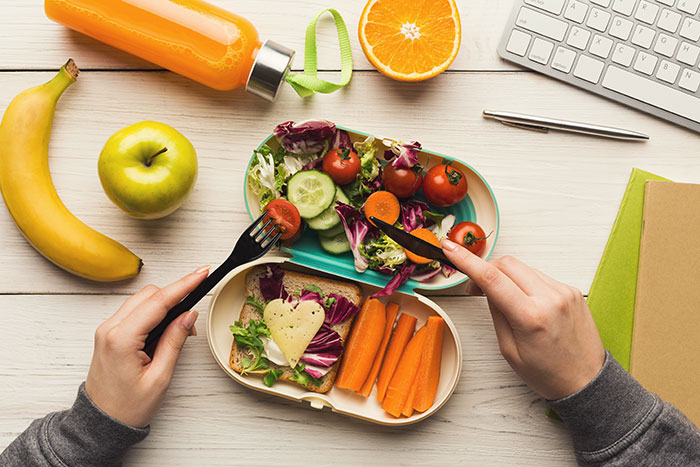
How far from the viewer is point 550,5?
129cm

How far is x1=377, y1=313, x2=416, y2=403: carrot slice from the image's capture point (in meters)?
1.28

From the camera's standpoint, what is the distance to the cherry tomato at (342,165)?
4.00 ft

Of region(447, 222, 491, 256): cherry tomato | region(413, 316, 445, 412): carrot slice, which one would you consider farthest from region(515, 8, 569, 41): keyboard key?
region(413, 316, 445, 412): carrot slice

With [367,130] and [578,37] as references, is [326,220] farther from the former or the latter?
[578,37]

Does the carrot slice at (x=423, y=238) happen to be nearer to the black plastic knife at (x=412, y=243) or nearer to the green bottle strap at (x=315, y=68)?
the black plastic knife at (x=412, y=243)

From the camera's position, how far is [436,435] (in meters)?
1.33

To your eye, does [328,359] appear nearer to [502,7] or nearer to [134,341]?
[134,341]

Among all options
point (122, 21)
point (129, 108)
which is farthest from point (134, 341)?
point (122, 21)

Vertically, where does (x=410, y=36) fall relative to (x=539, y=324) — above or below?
above

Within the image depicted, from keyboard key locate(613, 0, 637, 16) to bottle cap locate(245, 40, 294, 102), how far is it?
76 cm

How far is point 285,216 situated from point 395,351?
16.2 inches

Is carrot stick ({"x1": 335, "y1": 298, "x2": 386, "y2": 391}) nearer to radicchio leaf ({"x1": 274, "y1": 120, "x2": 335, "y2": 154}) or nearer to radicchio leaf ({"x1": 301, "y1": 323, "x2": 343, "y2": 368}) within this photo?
radicchio leaf ({"x1": 301, "y1": 323, "x2": 343, "y2": 368})

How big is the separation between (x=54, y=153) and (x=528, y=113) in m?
1.15

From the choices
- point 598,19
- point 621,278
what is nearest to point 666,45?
point 598,19
